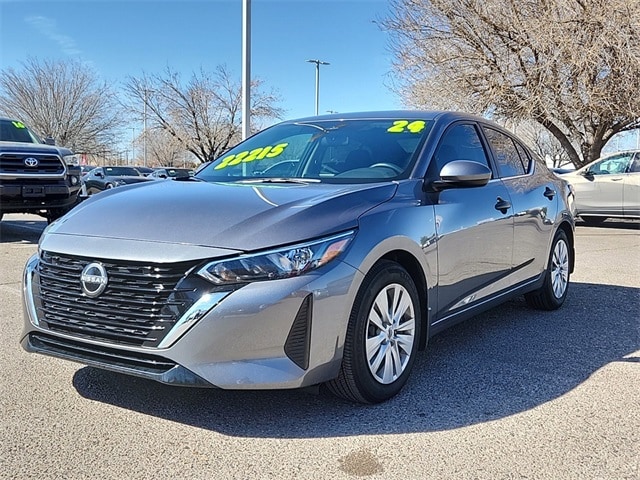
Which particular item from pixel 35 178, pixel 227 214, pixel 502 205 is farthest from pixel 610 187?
pixel 227 214

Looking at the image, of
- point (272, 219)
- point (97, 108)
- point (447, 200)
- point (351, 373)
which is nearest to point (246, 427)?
point (351, 373)

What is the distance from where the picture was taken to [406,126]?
4.10 meters

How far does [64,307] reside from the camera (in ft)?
9.75

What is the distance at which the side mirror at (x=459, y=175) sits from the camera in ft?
11.8

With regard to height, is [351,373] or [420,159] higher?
[420,159]

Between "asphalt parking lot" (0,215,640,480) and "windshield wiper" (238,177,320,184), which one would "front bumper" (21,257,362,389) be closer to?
"asphalt parking lot" (0,215,640,480)

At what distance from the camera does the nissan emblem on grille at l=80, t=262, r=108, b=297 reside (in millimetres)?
2811

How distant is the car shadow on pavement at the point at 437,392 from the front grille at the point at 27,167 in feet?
21.8

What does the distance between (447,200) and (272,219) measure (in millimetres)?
1336

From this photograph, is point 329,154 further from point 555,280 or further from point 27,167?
point 27,167

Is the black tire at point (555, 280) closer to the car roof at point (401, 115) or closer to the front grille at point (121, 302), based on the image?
the car roof at point (401, 115)

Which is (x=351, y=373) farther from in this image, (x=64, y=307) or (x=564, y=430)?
(x=64, y=307)

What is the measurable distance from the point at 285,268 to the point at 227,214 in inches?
18.0

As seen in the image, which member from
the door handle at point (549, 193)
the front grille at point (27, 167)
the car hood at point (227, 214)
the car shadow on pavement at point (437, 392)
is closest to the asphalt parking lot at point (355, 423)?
the car shadow on pavement at point (437, 392)
